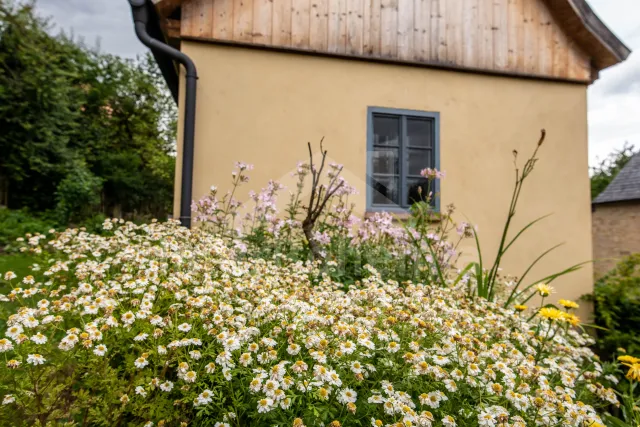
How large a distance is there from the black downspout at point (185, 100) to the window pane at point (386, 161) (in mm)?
2330

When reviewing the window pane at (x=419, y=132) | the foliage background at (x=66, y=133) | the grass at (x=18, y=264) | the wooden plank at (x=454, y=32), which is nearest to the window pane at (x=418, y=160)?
the window pane at (x=419, y=132)

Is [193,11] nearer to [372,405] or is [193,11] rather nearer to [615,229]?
[372,405]

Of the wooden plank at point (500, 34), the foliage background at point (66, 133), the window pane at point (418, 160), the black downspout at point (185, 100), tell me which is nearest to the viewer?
the black downspout at point (185, 100)

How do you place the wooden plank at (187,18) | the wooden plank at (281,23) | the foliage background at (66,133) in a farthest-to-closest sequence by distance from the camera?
1. the foliage background at (66,133)
2. the wooden plank at (281,23)
3. the wooden plank at (187,18)

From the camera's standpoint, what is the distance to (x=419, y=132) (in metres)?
5.38

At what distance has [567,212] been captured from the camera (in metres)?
5.52

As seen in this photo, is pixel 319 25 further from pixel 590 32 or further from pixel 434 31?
pixel 590 32

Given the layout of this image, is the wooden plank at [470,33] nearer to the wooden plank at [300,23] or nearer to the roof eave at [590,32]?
the roof eave at [590,32]

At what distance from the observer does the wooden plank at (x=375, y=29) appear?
514cm

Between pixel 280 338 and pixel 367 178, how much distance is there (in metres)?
3.71

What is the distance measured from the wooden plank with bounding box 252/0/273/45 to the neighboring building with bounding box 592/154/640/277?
14.2 meters

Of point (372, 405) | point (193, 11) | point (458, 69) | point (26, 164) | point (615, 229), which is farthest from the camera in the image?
point (615, 229)

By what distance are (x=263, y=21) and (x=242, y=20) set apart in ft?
0.83

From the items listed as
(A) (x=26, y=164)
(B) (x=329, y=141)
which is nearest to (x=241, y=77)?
(B) (x=329, y=141)
